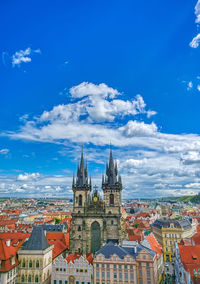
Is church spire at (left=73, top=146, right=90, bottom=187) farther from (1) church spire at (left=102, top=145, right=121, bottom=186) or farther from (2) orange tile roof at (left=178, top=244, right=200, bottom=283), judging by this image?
(2) orange tile roof at (left=178, top=244, right=200, bottom=283)

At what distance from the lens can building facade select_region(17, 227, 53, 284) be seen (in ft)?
176

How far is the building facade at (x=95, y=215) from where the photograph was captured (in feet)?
255

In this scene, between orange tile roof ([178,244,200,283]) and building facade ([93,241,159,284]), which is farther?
building facade ([93,241,159,284])

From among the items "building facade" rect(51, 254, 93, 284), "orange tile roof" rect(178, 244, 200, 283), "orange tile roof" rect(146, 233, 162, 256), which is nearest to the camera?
"orange tile roof" rect(178, 244, 200, 283)

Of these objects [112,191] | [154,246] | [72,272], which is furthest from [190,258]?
[112,191]

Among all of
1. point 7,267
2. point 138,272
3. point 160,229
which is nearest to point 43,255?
point 7,267

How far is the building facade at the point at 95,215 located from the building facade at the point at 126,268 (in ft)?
75.4

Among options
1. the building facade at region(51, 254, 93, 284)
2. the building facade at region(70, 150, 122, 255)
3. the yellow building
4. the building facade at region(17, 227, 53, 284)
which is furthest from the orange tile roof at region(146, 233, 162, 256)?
the building facade at region(17, 227, 53, 284)

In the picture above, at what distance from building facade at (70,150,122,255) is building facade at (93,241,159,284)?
75.4 ft

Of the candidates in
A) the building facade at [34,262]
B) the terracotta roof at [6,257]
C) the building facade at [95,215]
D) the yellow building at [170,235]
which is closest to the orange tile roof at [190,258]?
the building facade at [95,215]

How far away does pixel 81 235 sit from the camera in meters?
79.2

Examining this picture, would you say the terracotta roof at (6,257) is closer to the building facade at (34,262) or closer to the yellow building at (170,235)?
the building facade at (34,262)

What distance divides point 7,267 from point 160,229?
2558 inches

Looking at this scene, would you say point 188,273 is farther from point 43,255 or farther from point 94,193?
point 94,193
